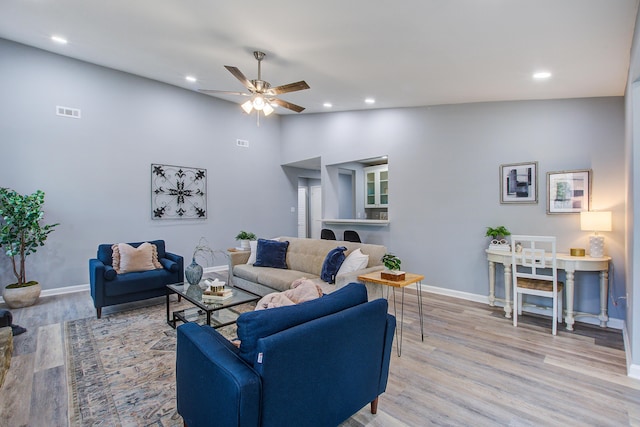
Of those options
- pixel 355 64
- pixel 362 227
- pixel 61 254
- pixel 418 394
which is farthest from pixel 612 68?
pixel 61 254

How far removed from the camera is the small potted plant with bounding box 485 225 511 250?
3921mm

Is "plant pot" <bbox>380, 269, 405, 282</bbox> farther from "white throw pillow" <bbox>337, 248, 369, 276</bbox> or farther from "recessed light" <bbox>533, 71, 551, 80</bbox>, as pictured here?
"recessed light" <bbox>533, 71, 551, 80</bbox>

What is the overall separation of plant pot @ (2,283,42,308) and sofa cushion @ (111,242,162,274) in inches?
44.6

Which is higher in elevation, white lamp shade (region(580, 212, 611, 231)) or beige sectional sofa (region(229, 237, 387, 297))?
white lamp shade (region(580, 212, 611, 231))

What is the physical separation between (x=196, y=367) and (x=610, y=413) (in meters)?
2.62

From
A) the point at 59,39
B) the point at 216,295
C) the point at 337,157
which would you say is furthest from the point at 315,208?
the point at 59,39

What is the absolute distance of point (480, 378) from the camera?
7.91 feet

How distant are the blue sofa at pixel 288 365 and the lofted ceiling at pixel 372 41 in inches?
86.1

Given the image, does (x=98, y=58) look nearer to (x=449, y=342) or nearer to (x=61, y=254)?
(x=61, y=254)

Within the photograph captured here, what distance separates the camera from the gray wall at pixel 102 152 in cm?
441

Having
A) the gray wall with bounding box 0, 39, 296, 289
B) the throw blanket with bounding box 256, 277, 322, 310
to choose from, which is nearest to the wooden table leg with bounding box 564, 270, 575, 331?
the throw blanket with bounding box 256, 277, 322, 310

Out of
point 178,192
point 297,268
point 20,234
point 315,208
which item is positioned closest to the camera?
point 20,234

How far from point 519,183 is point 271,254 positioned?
3.46 meters

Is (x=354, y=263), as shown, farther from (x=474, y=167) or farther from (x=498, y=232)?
(x=474, y=167)
